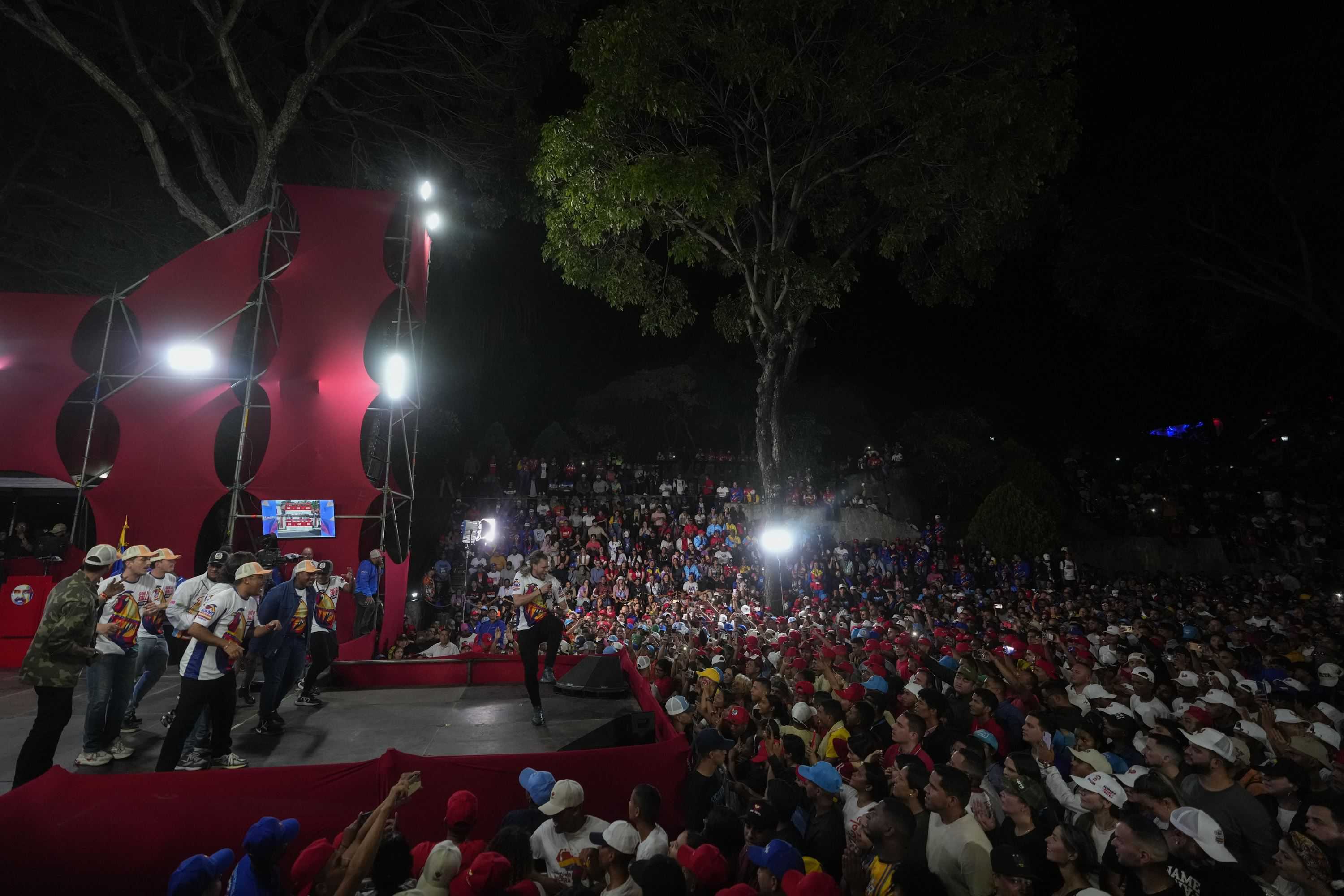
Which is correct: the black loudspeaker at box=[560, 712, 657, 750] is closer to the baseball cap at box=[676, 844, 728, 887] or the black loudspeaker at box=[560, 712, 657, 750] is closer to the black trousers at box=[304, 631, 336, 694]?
the baseball cap at box=[676, 844, 728, 887]

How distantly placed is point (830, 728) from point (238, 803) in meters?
4.21

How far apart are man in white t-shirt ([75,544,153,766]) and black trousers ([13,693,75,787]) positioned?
317mm

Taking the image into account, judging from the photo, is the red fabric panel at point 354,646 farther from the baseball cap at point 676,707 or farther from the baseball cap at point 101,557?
the baseball cap at point 676,707

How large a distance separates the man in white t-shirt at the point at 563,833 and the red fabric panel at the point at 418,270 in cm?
1113

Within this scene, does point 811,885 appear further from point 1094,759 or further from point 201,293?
point 201,293

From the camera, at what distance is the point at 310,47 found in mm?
13836

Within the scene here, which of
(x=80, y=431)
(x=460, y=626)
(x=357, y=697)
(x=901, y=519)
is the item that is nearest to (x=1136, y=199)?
(x=901, y=519)

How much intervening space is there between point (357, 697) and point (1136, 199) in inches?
825

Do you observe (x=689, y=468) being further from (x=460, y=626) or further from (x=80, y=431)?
(x=80, y=431)

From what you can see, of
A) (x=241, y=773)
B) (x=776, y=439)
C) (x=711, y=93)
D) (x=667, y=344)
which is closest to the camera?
(x=241, y=773)

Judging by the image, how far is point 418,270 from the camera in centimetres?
1357

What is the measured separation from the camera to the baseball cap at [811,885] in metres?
2.94

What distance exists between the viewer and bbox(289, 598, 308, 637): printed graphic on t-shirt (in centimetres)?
664

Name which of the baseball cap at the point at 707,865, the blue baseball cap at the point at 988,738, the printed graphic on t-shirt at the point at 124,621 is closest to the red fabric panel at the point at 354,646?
the printed graphic on t-shirt at the point at 124,621
